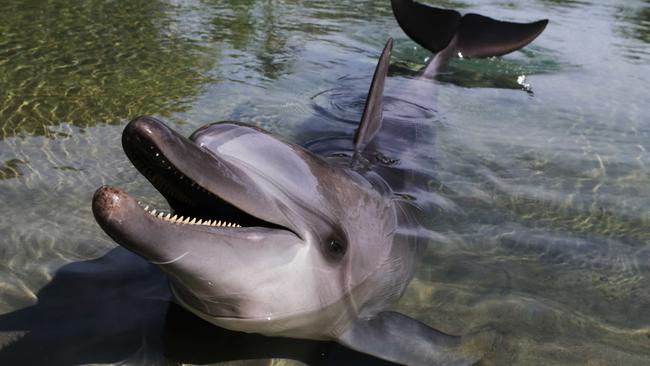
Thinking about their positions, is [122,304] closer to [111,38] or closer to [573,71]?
[111,38]

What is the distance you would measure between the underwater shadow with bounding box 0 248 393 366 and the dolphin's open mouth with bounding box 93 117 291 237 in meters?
0.70

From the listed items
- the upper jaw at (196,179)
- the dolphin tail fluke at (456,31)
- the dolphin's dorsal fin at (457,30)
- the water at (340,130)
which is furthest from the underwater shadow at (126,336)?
the dolphin's dorsal fin at (457,30)

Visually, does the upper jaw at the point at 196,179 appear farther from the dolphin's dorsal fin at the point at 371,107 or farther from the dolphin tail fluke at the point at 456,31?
the dolphin tail fluke at the point at 456,31

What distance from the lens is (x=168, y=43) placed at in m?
10.5

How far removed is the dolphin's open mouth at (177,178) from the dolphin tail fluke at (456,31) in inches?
289

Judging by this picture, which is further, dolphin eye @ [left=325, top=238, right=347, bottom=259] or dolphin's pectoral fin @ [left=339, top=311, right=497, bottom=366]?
dolphin eye @ [left=325, top=238, right=347, bottom=259]

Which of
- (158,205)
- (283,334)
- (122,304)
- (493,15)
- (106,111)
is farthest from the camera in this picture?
(493,15)

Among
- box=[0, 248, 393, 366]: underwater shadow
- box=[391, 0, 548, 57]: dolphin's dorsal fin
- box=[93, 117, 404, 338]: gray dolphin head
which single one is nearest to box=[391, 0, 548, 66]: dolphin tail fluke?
box=[391, 0, 548, 57]: dolphin's dorsal fin

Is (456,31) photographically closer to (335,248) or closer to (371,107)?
(371,107)

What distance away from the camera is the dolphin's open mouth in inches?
101

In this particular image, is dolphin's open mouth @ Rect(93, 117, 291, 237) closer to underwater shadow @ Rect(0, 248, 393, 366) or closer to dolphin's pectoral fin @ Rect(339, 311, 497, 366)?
underwater shadow @ Rect(0, 248, 393, 366)

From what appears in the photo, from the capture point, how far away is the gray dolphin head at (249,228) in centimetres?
263

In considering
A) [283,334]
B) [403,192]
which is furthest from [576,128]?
[283,334]

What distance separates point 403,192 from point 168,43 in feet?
21.3
